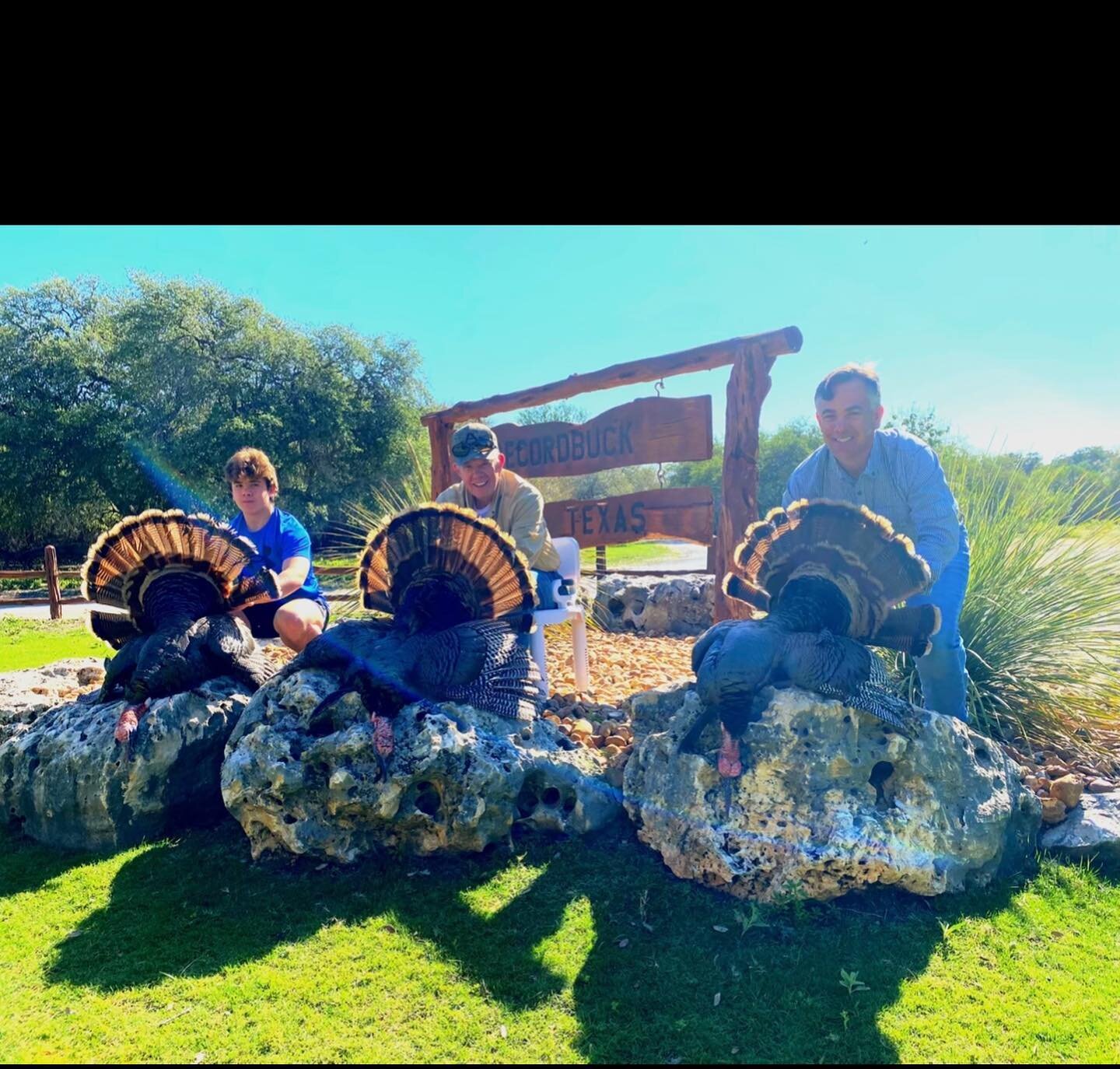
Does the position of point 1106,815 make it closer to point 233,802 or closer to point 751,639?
point 751,639

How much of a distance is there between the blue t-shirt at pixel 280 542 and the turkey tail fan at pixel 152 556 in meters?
0.59

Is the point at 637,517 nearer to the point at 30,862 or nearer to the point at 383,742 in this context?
the point at 383,742

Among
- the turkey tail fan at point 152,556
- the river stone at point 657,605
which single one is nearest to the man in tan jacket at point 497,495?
the turkey tail fan at point 152,556

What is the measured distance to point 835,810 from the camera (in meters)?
2.90

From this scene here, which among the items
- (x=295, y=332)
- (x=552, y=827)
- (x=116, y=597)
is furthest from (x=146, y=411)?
(x=552, y=827)

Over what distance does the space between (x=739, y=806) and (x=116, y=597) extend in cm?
346

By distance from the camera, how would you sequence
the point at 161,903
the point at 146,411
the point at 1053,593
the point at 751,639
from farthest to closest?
1. the point at 146,411
2. the point at 1053,593
3. the point at 161,903
4. the point at 751,639

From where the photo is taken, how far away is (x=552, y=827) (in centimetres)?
349

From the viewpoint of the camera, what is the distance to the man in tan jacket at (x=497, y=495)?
4.50 meters

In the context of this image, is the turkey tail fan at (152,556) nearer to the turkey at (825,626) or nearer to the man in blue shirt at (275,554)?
the man in blue shirt at (275,554)

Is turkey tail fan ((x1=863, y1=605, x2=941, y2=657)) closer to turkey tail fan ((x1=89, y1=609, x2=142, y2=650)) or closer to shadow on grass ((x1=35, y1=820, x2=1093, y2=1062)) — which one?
shadow on grass ((x1=35, y1=820, x2=1093, y2=1062))

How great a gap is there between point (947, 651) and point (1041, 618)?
2118mm

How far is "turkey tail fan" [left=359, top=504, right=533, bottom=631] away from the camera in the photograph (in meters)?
A: 3.40

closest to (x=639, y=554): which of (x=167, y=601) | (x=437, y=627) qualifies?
(x=167, y=601)
